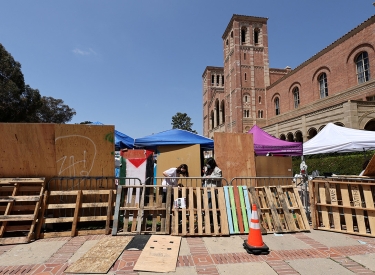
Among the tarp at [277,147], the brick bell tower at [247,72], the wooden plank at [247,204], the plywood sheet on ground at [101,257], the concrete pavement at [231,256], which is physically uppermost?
the brick bell tower at [247,72]

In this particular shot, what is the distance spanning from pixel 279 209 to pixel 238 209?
3.67 ft

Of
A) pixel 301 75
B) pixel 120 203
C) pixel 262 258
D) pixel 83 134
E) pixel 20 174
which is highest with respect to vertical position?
pixel 301 75

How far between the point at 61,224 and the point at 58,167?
1446mm

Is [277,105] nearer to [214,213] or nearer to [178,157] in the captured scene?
[178,157]

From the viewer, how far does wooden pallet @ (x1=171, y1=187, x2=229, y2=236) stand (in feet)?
15.6

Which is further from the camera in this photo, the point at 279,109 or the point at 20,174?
the point at 279,109

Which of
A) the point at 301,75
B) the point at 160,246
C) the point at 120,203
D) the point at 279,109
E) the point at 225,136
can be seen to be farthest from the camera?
the point at 279,109

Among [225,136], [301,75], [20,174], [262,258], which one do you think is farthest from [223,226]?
[301,75]

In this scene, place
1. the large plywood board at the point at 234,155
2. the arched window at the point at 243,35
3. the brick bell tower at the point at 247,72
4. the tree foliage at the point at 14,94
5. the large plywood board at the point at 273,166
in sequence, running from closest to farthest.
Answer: the large plywood board at the point at 234,155
the large plywood board at the point at 273,166
the tree foliage at the point at 14,94
the brick bell tower at the point at 247,72
the arched window at the point at 243,35

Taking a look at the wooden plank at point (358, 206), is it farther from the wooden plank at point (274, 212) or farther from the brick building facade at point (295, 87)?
the brick building facade at point (295, 87)

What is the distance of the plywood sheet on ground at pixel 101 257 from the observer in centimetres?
317

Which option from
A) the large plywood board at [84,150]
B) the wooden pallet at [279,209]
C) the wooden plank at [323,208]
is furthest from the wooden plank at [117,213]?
the wooden plank at [323,208]

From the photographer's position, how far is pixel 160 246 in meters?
4.00

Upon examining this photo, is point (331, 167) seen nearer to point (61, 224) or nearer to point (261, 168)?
point (261, 168)
